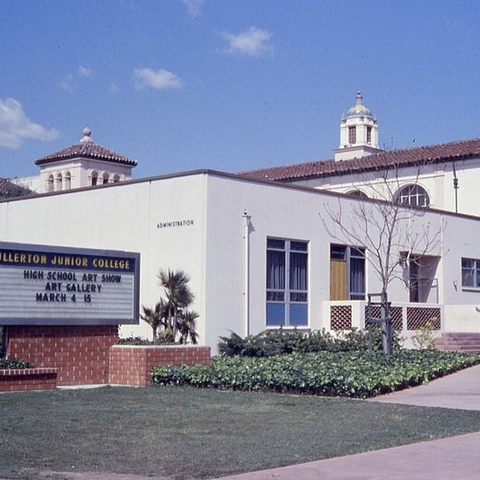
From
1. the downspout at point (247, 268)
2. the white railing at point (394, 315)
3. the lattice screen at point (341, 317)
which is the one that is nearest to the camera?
the downspout at point (247, 268)

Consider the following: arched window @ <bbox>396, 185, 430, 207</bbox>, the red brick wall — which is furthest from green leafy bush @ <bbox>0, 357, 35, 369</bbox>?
arched window @ <bbox>396, 185, 430, 207</bbox>

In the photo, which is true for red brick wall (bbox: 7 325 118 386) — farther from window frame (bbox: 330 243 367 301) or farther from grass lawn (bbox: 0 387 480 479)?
window frame (bbox: 330 243 367 301)

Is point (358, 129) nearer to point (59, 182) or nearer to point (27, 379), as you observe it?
point (59, 182)

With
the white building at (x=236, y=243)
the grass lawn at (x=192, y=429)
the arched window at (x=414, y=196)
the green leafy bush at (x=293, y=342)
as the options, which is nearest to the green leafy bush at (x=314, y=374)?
the grass lawn at (x=192, y=429)

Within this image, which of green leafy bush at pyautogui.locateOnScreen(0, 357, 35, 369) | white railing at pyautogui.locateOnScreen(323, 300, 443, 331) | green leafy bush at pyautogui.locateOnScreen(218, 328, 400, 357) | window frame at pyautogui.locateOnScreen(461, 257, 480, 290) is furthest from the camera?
window frame at pyautogui.locateOnScreen(461, 257, 480, 290)

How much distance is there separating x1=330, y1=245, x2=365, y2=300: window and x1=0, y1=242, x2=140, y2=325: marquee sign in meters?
9.04

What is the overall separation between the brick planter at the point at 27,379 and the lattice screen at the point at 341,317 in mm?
10775

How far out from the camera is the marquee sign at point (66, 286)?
55.4 ft

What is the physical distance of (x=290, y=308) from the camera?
24859 millimetres

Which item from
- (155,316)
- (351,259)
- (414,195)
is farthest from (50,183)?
(155,316)

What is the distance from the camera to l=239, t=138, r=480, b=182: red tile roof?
1624 inches

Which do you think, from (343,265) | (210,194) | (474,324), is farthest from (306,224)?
(474,324)

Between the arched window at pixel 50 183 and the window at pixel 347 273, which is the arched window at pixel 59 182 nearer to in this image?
the arched window at pixel 50 183

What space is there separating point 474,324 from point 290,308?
7282 mm
